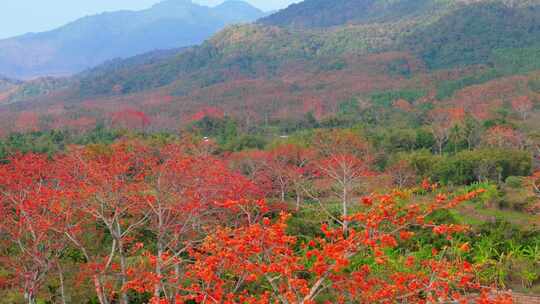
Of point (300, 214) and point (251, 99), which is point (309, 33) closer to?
point (251, 99)

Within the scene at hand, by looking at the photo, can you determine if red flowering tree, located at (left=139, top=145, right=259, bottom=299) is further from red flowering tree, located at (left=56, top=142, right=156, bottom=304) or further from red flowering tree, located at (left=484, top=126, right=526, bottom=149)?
red flowering tree, located at (left=484, top=126, right=526, bottom=149)

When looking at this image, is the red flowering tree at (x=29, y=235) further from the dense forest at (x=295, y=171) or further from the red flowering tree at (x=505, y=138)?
the red flowering tree at (x=505, y=138)

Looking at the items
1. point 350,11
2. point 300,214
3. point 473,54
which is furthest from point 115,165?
point 350,11

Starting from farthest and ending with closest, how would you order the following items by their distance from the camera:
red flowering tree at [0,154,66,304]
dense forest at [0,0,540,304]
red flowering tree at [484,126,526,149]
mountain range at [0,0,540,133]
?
1. mountain range at [0,0,540,133]
2. red flowering tree at [484,126,526,149]
3. red flowering tree at [0,154,66,304]
4. dense forest at [0,0,540,304]

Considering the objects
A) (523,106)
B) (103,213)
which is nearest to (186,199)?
(103,213)

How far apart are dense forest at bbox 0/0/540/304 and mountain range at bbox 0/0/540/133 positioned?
Answer: 32 cm

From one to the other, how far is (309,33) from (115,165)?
73413 mm

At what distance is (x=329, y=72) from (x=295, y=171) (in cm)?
4371

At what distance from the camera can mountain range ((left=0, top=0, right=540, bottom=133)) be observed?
42.8 metres

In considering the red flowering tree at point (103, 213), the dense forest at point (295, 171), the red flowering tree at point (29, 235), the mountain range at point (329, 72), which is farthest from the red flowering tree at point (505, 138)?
the red flowering tree at point (29, 235)

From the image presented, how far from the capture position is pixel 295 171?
16312 millimetres

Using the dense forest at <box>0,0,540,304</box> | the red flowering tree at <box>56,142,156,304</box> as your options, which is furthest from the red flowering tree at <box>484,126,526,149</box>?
the red flowering tree at <box>56,142,156,304</box>

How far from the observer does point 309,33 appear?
263ft

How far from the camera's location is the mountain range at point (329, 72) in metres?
42.8
